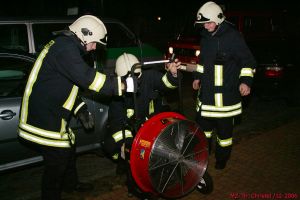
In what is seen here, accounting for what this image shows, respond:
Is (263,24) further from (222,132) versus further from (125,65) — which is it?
(125,65)

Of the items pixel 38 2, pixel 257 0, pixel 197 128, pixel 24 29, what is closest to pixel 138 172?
pixel 197 128

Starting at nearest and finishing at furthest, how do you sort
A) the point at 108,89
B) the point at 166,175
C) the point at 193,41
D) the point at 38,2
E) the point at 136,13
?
the point at 108,89 < the point at 166,175 < the point at 193,41 < the point at 38,2 < the point at 136,13

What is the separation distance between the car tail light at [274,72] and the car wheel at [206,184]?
414 centimetres

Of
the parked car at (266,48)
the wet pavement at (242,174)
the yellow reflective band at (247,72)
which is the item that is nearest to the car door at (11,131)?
the wet pavement at (242,174)

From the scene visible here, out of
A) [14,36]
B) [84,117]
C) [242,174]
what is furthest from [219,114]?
[14,36]

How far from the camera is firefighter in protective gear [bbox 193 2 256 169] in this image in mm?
3898

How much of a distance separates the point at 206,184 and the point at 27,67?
8.25 ft

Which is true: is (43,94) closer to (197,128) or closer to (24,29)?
(197,128)

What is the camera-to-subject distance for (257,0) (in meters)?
22.2

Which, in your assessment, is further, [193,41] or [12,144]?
[193,41]

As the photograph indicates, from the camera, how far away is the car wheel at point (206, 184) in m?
3.64

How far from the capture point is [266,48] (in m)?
7.73

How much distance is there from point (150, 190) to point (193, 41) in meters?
6.08

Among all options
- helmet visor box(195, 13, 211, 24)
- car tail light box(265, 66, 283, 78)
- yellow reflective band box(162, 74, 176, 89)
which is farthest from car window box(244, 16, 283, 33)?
yellow reflective band box(162, 74, 176, 89)
